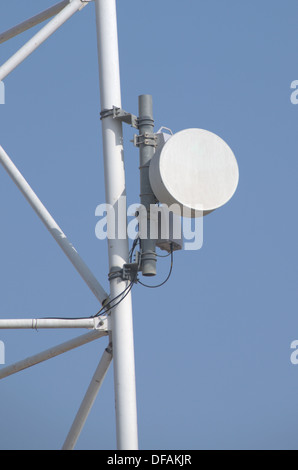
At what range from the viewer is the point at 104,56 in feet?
54.2

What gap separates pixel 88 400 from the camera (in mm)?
15922

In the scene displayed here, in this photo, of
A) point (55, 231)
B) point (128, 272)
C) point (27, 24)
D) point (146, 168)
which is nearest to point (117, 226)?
point (128, 272)

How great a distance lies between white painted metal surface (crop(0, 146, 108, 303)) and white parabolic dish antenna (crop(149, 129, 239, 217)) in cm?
139

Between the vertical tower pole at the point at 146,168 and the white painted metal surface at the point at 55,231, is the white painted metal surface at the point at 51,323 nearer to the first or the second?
the white painted metal surface at the point at 55,231

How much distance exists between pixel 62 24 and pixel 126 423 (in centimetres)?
572

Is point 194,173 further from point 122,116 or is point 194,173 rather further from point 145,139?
point 122,116

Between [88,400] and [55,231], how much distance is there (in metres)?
2.28

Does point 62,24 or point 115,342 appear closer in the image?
point 115,342

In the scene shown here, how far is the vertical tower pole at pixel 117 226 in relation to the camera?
15.0m

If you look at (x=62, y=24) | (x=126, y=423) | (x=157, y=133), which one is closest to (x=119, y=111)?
(x=157, y=133)

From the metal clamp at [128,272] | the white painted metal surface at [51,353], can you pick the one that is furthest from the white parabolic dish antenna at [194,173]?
the white painted metal surface at [51,353]

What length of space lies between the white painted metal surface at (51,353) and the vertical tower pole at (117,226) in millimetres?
367
